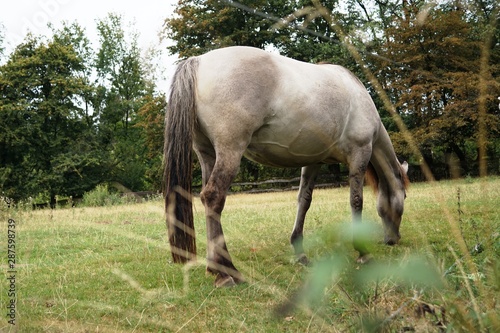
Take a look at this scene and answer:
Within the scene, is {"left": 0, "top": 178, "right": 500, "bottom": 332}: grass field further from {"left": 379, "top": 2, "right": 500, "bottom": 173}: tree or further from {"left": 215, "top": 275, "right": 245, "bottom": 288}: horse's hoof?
{"left": 379, "top": 2, "right": 500, "bottom": 173}: tree

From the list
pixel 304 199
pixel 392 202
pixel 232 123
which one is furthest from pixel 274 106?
pixel 392 202

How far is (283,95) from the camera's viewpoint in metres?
3.60

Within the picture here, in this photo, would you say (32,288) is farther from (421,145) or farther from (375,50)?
(375,50)

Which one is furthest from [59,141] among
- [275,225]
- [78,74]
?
[275,225]

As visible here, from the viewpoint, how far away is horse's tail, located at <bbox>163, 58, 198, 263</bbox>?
11.3 feet

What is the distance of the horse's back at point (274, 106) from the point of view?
133 inches

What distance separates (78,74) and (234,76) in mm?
27621

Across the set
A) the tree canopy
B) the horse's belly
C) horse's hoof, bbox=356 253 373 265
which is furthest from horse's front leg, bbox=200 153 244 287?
the tree canopy

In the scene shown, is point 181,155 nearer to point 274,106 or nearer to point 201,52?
point 274,106

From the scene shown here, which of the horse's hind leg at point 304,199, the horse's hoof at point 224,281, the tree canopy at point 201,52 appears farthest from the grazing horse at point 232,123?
the tree canopy at point 201,52

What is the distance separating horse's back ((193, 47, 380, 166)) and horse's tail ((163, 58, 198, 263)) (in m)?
0.10

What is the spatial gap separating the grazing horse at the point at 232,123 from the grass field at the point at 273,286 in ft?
1.07

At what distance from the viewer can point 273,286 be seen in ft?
10.2

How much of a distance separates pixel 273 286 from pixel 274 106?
57.5 inches
